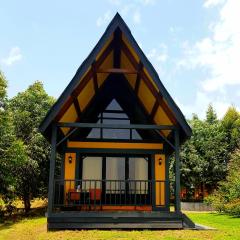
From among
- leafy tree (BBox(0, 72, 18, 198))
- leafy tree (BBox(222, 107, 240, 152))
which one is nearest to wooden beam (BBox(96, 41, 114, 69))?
leafy tree (BBox(0, 72, 18, 198))

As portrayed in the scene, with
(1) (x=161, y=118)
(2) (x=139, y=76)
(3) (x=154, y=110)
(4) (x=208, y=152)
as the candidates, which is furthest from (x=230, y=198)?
(4) (x=208, y=152)

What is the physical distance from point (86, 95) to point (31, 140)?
1399 cm

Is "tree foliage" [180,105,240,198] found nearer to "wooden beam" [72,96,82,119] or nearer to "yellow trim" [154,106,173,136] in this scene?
"yellow trim" [154,106,173,136]

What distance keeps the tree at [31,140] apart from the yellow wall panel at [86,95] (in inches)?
479

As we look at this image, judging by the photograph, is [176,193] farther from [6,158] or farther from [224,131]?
[224,131]

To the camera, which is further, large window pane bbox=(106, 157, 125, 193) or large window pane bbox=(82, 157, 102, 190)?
large window pane bbox=(106, 157, 125, 193)

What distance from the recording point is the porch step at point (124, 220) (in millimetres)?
12430

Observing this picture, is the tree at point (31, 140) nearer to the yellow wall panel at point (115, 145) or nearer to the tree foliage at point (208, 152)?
the yellow wall panel at point (115, 145)

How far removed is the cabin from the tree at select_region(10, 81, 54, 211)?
1173 centimetres

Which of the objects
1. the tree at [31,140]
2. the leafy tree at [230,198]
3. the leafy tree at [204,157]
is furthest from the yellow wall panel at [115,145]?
the leafy tree at [204,157]

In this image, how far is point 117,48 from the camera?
14.6 m

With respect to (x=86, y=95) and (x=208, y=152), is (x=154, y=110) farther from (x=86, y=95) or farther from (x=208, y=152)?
(x=208, y=152)

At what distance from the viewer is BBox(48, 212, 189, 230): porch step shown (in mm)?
12430

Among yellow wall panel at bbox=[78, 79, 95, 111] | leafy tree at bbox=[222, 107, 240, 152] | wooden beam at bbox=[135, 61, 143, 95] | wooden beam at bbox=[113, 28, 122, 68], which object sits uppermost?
leafy tree at bbox=[222, 107, 240, 152]
